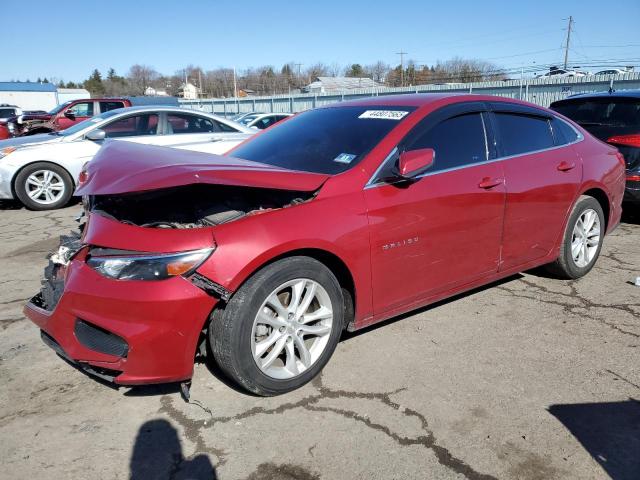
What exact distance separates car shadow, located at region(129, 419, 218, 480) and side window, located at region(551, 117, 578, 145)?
11.9 ft

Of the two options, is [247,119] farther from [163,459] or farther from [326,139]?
[163,459]

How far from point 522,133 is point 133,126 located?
642 cm

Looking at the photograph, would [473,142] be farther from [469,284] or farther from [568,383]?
[568,383]

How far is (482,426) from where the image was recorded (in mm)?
2504

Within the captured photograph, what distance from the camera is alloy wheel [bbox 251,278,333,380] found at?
2.66 meters

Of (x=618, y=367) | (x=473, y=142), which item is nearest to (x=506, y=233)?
(x=473, y=142)

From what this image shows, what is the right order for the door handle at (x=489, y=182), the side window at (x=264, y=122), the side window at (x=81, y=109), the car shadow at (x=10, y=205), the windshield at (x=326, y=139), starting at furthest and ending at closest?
the side window at (x=81, y=109) < the side window at (x=264, y=122) < the car shadow at (x=10, y=205) < the door handle at (x=489, y=182) < the windshield at (x=326, y=139)

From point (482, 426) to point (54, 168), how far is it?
7.70 m

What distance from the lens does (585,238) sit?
447 centimetres

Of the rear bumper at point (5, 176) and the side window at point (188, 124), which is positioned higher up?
the side window at point (188, 124)

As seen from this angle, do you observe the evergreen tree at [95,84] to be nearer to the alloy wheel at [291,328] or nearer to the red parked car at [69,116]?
the red parked car at [69,116]

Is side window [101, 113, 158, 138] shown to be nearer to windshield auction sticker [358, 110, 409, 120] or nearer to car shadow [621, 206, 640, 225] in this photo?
windshield auction sticker [358, 110, 409, 120]

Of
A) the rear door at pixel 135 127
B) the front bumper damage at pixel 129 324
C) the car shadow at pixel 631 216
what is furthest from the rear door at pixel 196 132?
the car shadow at pixel 631 216

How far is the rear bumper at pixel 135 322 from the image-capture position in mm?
2365
